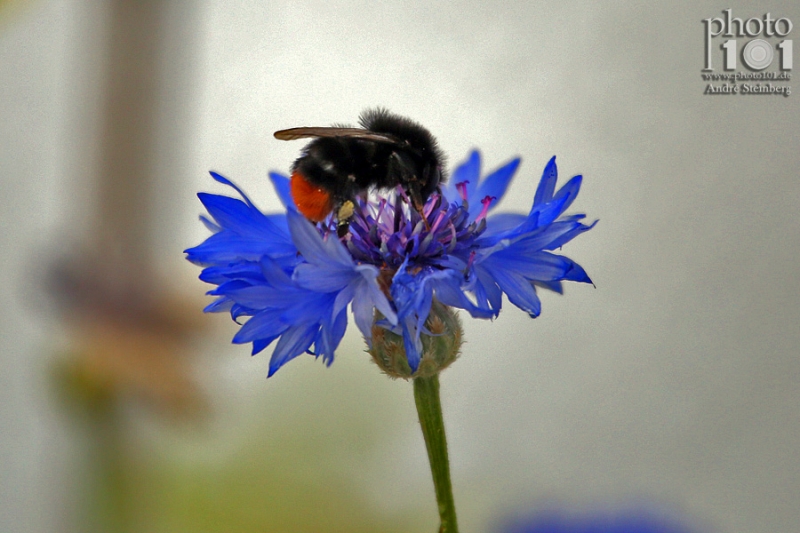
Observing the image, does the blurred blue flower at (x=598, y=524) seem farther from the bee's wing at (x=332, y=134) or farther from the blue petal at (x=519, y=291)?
the bee's wing at (x=332, y=134)

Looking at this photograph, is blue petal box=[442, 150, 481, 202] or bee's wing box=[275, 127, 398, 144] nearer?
bee's wing box=[275, 127, 398, 144]

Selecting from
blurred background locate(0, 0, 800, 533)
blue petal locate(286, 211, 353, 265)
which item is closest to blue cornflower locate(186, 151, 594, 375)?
blue petal locate(286, 211, 353, 265)

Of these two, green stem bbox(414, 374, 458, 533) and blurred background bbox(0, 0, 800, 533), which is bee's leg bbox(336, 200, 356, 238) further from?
blurred background bbox(0, 0, 800, 533)

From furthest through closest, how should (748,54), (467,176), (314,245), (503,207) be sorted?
(503,207)
(748,54)
(467,176)
(314,245)

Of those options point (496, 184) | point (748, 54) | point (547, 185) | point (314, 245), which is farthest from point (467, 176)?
point (748, 54)

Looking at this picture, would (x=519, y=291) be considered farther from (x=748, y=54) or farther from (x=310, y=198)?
(x=748, y=54)

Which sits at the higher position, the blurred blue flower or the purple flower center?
the purple flower center

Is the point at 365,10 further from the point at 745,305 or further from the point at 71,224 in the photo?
the point at 745,305

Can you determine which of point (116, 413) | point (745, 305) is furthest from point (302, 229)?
point (745, 305)
